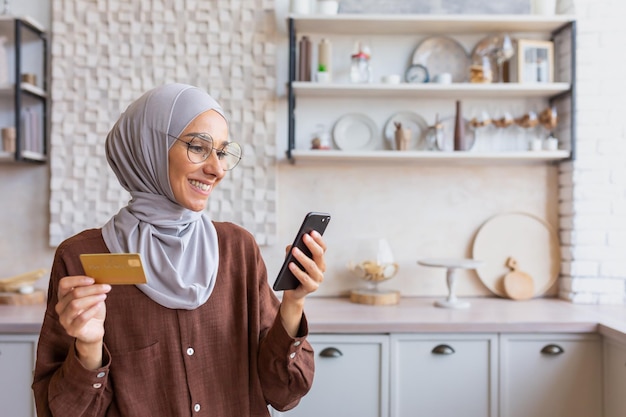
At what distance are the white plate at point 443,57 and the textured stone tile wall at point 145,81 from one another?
2.44 ft

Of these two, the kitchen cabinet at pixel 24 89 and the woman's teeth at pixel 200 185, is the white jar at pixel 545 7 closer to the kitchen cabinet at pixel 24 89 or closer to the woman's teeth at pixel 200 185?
the woman's teeth at pixel 200 185

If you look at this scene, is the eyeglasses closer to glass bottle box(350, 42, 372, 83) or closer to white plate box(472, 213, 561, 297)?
glass bottle box(350, 42, 372, 83)

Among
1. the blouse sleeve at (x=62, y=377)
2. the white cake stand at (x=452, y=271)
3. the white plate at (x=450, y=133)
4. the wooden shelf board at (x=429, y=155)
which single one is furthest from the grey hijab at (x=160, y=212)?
the white plate at (x=450, y=133)

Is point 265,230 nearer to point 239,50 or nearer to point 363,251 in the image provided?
point 363,251

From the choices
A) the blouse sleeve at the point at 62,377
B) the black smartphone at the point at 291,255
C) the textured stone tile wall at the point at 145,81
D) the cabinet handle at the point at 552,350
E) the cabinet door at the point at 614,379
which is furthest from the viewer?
the textured stone tile wall at the point at 145,81

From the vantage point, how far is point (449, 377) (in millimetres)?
2232

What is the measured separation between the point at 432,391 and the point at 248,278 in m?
1.18

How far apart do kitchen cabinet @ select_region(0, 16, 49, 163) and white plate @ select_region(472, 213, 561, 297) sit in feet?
7.21

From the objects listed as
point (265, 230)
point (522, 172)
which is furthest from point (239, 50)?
point (522, 172)

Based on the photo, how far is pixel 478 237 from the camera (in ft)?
9.30

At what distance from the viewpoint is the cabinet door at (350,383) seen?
2225 mm

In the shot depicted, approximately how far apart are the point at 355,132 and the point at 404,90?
1.07 feet

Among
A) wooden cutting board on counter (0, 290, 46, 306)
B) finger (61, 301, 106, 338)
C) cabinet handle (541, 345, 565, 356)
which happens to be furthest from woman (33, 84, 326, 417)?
wooden cutting board on counter (0, 290, 46, 306)

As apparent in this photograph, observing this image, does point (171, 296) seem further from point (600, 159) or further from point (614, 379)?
point (600, 159)
